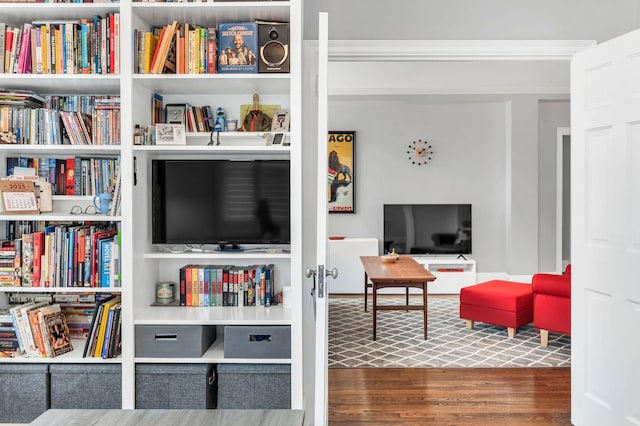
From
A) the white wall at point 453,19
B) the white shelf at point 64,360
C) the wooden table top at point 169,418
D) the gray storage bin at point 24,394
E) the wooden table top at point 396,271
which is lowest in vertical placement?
the gray storage bin at point 24,394

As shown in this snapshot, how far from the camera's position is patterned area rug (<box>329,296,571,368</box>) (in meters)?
4.16

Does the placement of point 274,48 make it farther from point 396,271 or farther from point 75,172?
point 396,271

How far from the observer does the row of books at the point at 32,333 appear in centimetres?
265

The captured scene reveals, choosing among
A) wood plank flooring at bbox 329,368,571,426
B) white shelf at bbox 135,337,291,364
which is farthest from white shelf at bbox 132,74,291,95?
wood plank flooring at bbox 329,368,571,426

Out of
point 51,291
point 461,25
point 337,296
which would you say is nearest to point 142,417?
point 51,291

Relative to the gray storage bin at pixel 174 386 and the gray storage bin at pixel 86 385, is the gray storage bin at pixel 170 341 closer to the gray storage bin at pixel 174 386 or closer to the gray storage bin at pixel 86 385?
the gray storage bin at pixel 174 386

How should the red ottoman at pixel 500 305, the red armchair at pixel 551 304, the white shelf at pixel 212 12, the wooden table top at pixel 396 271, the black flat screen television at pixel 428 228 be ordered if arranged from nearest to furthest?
the white shelf at pixel 212 12 < the red armchair at pixel 551 304 < the wooden table top at pixel 396 271 < the red ottoman at pixel 500 305 < the black flat screen television at pixel 428 228

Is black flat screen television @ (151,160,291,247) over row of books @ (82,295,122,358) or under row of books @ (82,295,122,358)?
over

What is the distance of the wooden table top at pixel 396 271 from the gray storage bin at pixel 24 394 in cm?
280

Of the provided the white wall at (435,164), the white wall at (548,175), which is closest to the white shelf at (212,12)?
the white wall at (435,164)

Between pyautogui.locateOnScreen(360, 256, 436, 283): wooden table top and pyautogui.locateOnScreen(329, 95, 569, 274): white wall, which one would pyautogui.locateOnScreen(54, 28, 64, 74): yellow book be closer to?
pyautogui.locateOnScreen(360, 256, 436, 283): wooden table top

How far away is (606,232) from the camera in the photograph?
2.73 m

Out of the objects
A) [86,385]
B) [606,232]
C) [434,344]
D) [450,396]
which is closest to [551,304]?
[434,344]

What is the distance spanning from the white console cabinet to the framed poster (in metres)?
0.59
